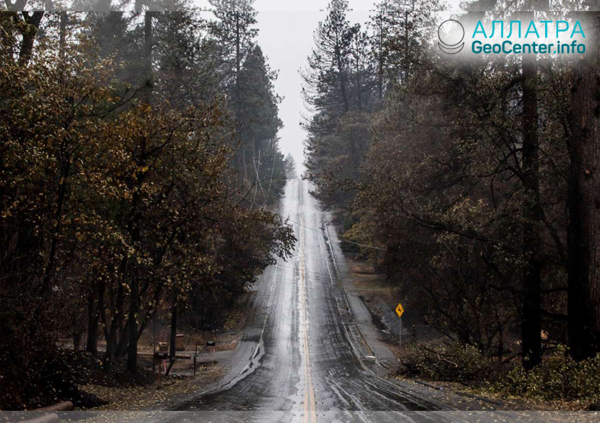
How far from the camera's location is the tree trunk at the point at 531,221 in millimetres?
15730

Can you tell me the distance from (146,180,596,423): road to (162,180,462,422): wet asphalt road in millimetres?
31

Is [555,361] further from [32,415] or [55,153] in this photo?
[55,153]

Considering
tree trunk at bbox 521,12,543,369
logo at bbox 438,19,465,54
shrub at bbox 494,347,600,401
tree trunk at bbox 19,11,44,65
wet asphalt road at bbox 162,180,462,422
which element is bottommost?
wet asphalt road at bbox 162,180,462,422

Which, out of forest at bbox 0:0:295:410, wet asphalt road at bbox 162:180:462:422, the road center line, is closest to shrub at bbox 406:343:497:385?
wet asphalt road at bbox 162:180:462:422

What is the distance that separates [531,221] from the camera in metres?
15.6

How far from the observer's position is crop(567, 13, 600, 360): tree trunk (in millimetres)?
13430

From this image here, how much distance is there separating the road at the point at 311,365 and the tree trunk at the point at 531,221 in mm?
3403

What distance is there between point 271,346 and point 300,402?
16.8 meters

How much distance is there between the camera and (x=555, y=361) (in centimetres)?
1327

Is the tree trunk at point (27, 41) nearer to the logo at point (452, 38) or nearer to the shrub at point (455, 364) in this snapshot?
the logo at point (452, 38)

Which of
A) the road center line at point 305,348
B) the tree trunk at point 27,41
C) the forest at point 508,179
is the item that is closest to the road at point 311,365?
the road center line at point 305,348

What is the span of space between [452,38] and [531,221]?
5490 mm

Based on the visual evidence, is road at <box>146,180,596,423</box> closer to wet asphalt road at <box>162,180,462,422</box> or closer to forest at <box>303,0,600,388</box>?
wet asphalt road at <box>162,180,462,422</box>

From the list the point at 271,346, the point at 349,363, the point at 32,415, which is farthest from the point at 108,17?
the point at 32,415
